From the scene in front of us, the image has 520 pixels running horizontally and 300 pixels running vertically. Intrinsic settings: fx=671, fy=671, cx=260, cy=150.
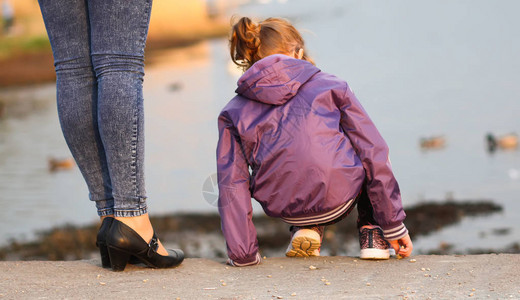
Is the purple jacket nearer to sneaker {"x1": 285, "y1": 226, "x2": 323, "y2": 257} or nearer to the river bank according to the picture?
sneaker {"x1": 285, "y1": 226, "x2": 323, "y2": 257}

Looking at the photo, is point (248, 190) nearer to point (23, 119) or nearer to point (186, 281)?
point (186, 281)

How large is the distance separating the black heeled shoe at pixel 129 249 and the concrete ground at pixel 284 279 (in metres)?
0.04

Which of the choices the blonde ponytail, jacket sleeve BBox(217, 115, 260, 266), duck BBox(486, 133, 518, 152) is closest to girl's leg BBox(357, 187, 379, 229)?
jacket sleeve BBox(217, 115, 260, 266)

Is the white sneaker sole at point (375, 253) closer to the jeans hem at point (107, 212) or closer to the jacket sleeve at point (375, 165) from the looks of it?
the jacket sleeve at point (375, 165)

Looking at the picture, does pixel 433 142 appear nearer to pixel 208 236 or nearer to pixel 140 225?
pixel 208 236

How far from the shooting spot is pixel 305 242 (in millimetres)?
2703

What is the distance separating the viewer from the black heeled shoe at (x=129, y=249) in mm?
2324

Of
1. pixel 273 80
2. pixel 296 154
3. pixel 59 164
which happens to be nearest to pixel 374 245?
pixel 296 154

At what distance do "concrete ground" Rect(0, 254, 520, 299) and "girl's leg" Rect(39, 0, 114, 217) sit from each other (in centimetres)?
40

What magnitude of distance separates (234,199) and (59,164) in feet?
47.2

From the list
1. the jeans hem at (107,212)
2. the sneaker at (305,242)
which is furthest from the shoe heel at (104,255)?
the sneaker at (305,242)

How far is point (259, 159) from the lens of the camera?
2588mm

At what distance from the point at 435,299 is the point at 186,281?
0.83m

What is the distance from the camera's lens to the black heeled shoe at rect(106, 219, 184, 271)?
91.5 inches
